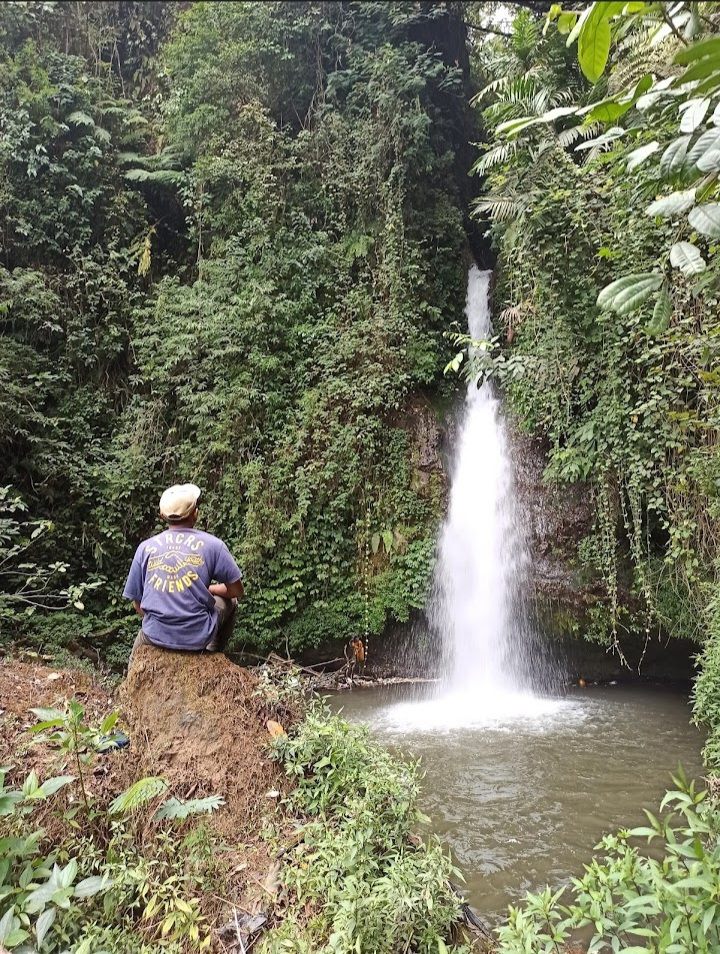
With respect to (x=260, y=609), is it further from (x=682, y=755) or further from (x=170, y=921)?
(x=170, y=921)

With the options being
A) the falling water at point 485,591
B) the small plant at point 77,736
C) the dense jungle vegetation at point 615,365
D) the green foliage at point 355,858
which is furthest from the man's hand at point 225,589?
the falling water at point 485,591

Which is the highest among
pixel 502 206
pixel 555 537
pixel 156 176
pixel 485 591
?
pixel 156 176

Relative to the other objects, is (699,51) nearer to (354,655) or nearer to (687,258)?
(687,258)

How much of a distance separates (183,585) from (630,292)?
2.69 meters

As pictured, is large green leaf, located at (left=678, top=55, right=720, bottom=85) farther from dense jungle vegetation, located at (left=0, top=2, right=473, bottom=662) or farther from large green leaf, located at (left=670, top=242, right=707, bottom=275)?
dense jungle vegetation, located at (left=0, top=2, right=473, bottom=662)

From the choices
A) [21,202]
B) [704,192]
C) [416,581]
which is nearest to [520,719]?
[416,581]

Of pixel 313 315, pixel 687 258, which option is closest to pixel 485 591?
pixel 313 315

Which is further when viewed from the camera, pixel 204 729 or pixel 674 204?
pixel 204 729

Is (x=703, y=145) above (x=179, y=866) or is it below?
above

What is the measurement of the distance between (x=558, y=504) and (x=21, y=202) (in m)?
9.89

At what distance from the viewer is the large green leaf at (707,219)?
154 centimetres

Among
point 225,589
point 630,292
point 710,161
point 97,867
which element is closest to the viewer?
point 710,161

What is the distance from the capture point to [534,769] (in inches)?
204

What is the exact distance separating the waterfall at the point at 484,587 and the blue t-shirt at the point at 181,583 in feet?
16.2
